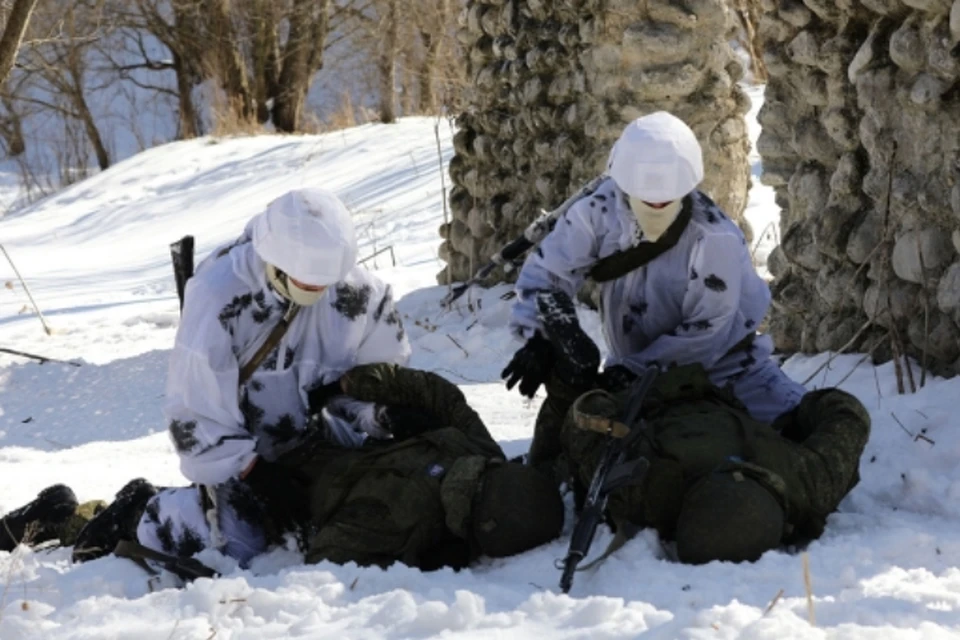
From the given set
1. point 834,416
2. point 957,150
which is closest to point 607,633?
point 834,416

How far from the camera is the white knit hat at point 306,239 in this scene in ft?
11.1

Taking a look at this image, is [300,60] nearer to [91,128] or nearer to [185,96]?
[185,96]

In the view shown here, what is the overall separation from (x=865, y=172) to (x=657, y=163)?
3.83 feet

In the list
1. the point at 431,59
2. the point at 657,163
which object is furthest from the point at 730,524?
the point at 431,59

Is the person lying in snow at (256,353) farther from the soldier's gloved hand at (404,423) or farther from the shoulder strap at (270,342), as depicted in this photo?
the soldier's gloved hand at (404,423)

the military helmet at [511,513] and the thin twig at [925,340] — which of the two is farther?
the thin twig at [925,340]

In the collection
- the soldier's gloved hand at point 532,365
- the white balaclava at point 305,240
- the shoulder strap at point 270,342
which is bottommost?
the soldier's gloved hand at point 532,365

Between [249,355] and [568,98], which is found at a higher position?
[568,98]

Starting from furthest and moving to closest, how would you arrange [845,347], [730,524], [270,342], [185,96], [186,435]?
[185,96] → [845,347] → [270,342] → [186,435] → [730,524]

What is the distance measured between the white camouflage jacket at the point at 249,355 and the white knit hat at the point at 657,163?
706 millimetres

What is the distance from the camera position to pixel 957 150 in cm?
402

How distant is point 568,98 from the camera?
6598 millimetres

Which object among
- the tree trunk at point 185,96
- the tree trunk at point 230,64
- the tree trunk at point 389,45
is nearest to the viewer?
the tree trunk at point 389,45

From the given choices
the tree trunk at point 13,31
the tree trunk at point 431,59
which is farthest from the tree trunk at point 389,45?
the tree trunk at point 13,31
